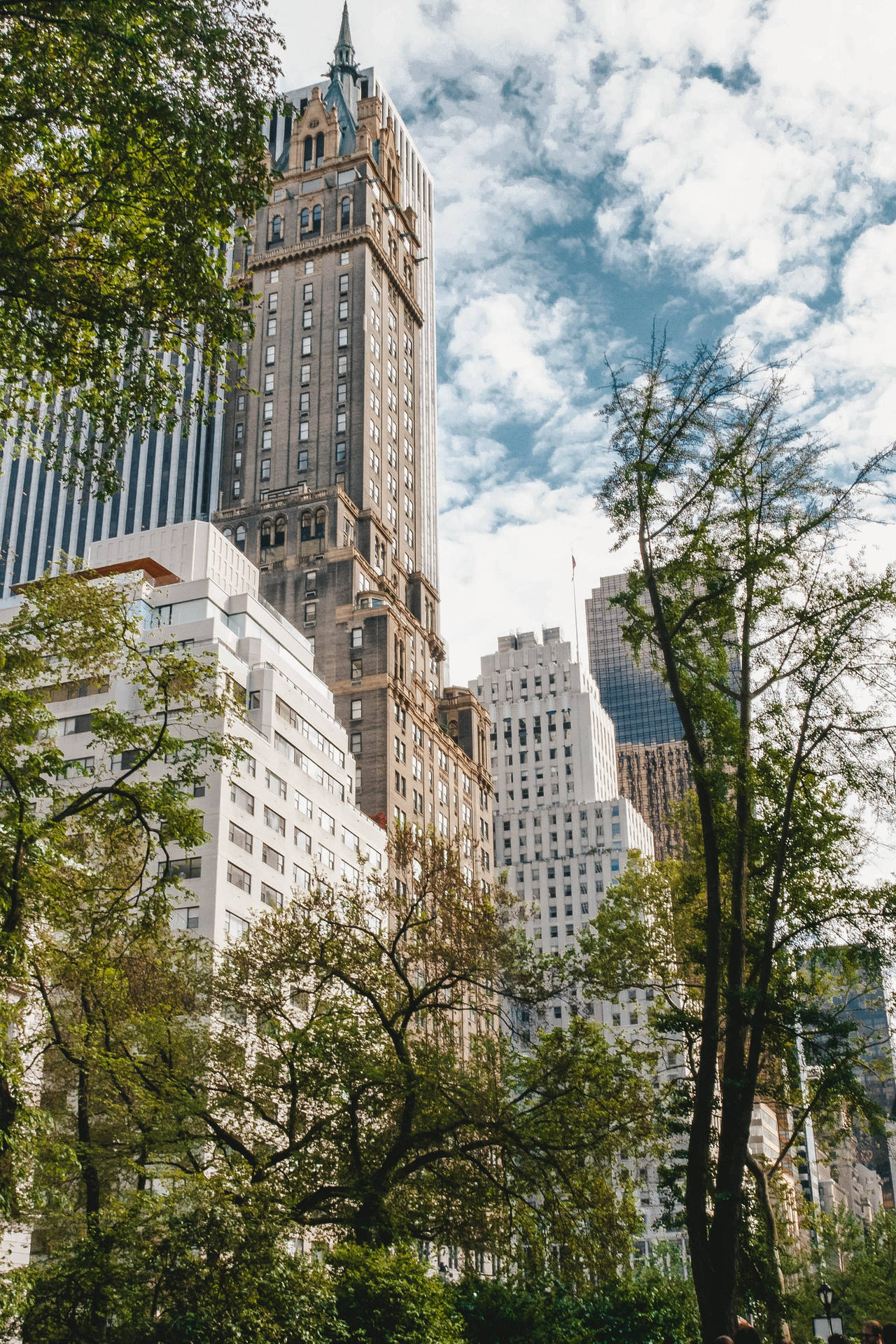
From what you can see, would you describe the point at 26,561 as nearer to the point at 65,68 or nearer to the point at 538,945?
the point at 538,945

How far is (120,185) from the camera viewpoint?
16656 millimetres

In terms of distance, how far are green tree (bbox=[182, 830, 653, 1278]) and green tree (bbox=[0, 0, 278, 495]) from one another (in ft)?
48.8

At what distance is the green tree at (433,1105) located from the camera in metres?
26.8

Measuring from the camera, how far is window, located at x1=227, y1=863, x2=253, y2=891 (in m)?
66.5

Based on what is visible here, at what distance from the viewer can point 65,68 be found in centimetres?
1581

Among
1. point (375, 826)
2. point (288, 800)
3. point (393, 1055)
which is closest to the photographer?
point (393, 1055)

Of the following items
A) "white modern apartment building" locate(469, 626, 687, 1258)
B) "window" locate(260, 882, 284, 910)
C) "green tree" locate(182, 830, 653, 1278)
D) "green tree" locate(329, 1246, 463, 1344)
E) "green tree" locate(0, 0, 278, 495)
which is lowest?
"green tree" locate(329, 1246, 463, 1344)

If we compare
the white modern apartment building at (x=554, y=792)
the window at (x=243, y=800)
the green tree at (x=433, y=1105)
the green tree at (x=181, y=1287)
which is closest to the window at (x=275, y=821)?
the window at (x=243, y=800)

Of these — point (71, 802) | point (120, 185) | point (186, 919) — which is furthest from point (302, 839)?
point (120, 185)

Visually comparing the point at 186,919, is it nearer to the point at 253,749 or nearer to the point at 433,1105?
the point at 253,749

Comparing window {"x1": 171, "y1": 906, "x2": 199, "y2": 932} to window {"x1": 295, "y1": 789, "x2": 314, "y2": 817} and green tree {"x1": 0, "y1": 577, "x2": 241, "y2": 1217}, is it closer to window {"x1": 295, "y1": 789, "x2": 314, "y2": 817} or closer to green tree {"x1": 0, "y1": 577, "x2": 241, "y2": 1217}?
window {"x1": 295, "y1": 789, "x2": 314, "y2": 817}

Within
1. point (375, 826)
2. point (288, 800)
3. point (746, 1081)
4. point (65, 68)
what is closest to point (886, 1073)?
point (746, 1081)

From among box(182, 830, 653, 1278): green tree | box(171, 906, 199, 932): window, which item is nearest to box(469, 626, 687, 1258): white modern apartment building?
box(171, 906, 199, 932): window

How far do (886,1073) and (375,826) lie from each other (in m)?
61.6
